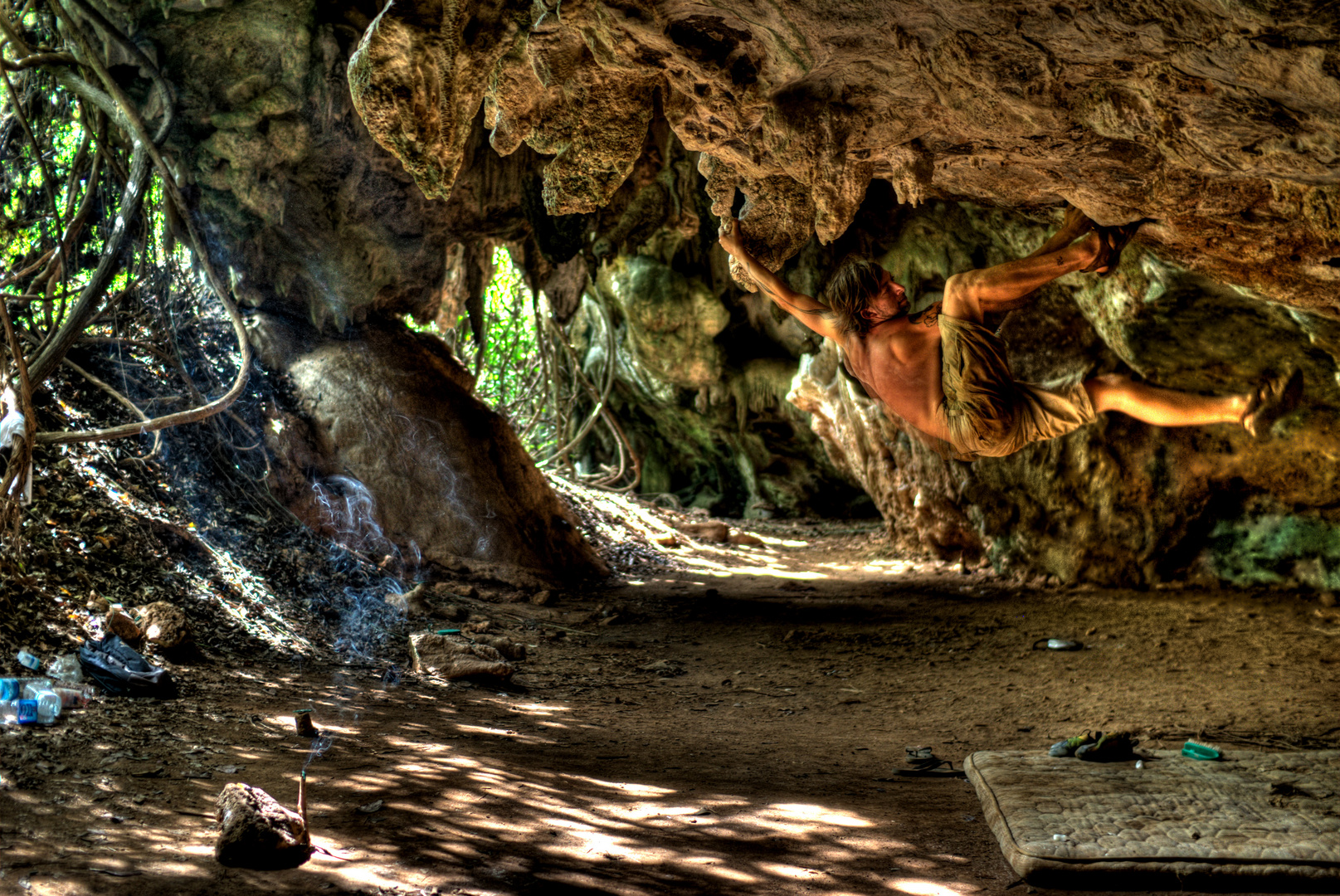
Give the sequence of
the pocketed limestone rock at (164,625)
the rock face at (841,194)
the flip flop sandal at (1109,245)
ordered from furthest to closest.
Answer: the pocketed limestone rock at (164,625) < the flip flop sandal at (1109,245) < the rock face at (841,194)

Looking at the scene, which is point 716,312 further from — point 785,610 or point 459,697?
point 459,697

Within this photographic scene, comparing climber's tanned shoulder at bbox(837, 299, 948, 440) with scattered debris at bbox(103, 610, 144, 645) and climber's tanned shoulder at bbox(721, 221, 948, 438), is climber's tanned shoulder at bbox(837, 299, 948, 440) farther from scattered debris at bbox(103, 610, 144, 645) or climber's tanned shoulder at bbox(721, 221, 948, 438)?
scattered debris at bbox(103, 610, 144, 645)

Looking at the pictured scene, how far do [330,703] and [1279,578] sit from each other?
622cm

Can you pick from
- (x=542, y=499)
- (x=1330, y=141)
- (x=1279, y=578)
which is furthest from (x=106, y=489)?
(x=1279, y=578)

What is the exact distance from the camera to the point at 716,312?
12.7 m

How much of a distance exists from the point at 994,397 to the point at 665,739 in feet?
6.84

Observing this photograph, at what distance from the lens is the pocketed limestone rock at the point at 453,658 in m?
5.23

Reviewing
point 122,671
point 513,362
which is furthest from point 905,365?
point 513,362

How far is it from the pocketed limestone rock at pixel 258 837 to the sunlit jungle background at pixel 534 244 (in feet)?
7.20

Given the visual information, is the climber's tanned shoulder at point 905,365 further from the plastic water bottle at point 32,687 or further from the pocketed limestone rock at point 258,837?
the plastic water bottle at point 32,687

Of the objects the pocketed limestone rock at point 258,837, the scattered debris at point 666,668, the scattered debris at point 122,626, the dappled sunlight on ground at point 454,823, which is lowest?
the scattered debris at point 666,668

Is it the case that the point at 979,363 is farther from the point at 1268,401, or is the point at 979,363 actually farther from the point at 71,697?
the point at 71,697

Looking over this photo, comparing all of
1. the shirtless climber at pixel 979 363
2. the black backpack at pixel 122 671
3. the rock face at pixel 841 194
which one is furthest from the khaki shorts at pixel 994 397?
the black backpack at pixel 122 671

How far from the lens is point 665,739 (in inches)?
175
